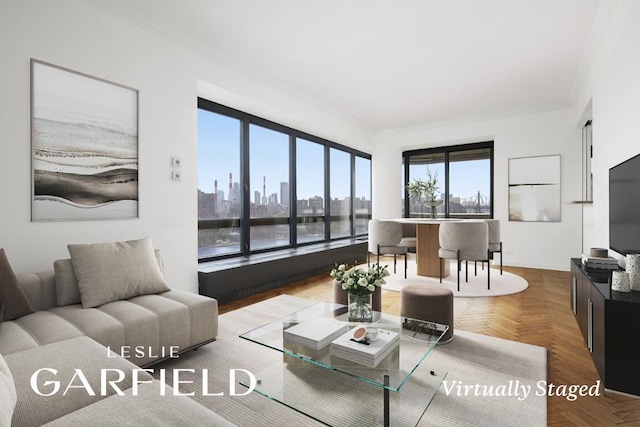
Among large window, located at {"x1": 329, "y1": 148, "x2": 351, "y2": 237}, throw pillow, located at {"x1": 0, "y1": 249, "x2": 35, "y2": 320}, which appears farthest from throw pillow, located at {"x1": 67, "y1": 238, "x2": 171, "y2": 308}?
large window, located at {"x1": 329, "y1": 148, "x2": 351, "y2": 237}

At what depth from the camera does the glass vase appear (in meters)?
2.20

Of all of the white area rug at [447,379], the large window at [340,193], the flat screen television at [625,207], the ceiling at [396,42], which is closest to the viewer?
the white area rug at [447,379]

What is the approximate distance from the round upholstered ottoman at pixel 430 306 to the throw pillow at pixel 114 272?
1.93 metres

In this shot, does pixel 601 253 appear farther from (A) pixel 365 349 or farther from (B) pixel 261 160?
(B) pixel 261 160

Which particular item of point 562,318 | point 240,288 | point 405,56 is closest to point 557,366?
point 562,318

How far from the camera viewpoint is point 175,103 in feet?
11.6

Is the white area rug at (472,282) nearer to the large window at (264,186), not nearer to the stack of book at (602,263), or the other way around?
the stack of book at (602,263)

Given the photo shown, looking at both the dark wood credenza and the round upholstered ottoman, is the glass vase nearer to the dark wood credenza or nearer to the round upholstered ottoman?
the round upholstered ottoman

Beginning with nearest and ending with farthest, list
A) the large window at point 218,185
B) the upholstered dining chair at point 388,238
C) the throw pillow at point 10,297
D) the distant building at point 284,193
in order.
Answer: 1. the throw pillow at point 10,297
2. the large window at point 218,185
3. the upholstered dining chair at point 388,238
4. the distant building at point 284,193

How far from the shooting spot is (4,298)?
2.01 metres

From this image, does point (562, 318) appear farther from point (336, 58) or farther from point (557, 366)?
point (336, 58)

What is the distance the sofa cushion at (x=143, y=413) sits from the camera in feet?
3.58

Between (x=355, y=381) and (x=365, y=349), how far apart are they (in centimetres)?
38

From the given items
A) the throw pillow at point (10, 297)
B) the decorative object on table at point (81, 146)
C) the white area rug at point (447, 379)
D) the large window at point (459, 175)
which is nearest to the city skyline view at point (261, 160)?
the decorative object on table at point (81, 146)
